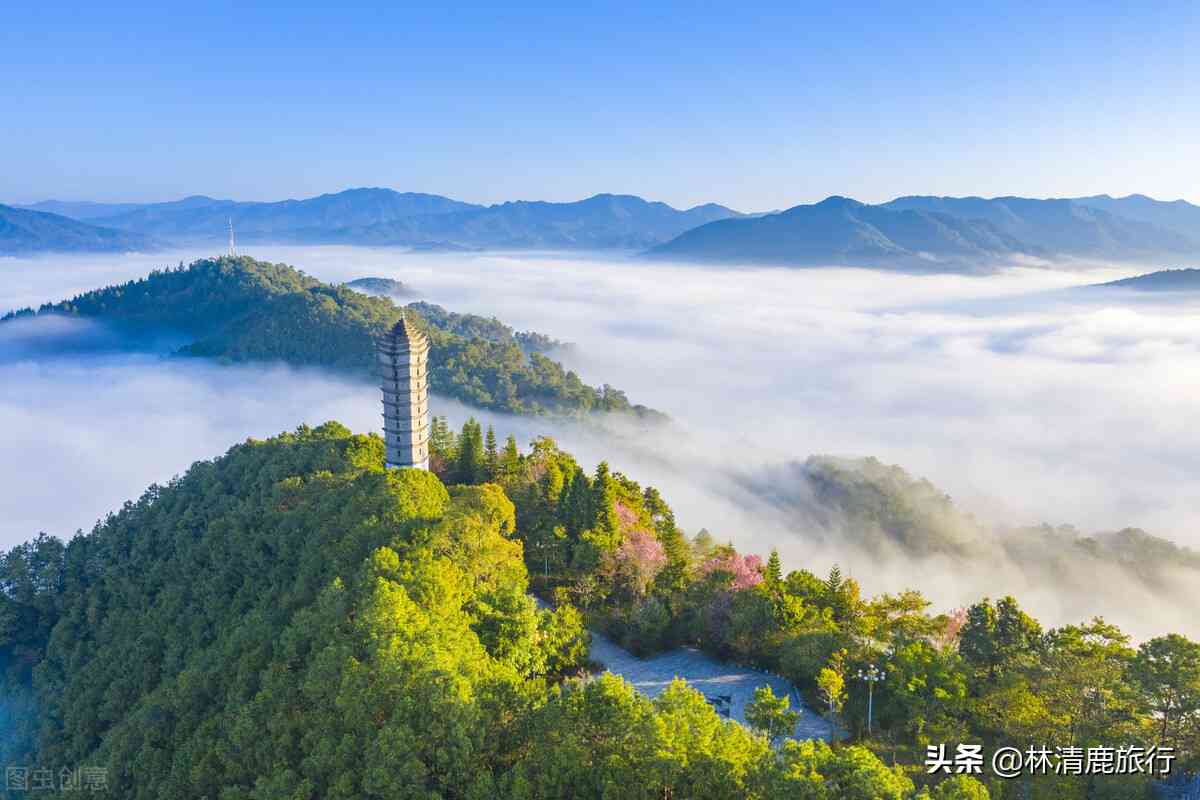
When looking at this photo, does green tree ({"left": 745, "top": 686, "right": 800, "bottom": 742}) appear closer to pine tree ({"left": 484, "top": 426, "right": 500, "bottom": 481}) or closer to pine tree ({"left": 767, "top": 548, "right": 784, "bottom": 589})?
pine tree ({"left": 767, "top": 548, "right": 784, "bottom": 589})

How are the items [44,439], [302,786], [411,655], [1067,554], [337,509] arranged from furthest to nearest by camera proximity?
1. [44,439]
2. [1067,554]
3. [337,509]
4. [411,655]
5. [302,786]

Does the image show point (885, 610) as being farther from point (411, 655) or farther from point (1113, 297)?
point (1113, 297)

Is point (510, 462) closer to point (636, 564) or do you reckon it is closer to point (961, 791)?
point (636, 564)

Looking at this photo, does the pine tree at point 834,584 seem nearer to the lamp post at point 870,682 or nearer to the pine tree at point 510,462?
the lamp post at point 870,682

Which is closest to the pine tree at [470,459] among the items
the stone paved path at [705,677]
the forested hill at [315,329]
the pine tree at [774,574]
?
the stone paved path at [705,677]

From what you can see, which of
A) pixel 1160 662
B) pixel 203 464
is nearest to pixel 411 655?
pixel 1160 662

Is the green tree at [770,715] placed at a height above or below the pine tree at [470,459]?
below

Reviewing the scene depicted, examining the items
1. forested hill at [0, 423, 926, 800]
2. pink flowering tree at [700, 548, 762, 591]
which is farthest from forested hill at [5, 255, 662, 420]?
pink flowering tree at [700, 548, 762, 591]
